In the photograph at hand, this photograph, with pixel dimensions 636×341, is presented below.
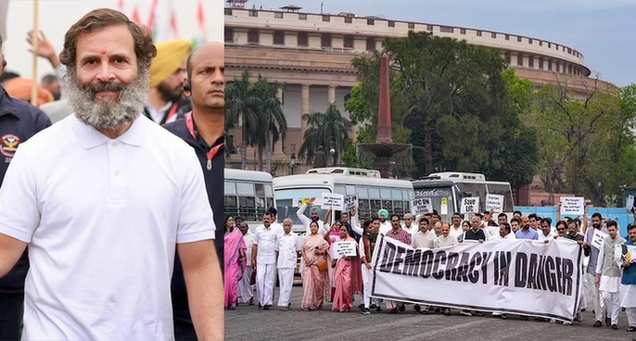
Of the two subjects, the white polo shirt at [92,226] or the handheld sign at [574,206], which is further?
the handheld sign at [574,206]

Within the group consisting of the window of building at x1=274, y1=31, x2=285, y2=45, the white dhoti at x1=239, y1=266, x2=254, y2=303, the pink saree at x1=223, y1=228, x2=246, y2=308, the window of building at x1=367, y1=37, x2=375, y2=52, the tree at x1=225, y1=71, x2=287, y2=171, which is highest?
the window of building at x1=367, y1=37, x2=375, y2=52

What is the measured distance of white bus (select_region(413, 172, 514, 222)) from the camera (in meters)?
30.6

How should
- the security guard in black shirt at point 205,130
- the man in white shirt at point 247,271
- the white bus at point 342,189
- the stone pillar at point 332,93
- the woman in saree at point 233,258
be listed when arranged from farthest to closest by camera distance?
1. the stone pillar at point 332,93
2. the white bus at point 342,189
3. the man in white shirt at point 247,271
4. the woman in saree at point 233,258
5. the security guard in black shirt at point 205,130

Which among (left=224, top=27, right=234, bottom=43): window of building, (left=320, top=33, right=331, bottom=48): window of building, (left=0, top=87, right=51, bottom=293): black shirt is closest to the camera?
(left=0, top=87, right=51, bottom=293): black shirt

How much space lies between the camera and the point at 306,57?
24.2 metres

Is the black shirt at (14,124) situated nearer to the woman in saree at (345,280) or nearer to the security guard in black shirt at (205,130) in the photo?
the security guard in black shirt at (205,130)

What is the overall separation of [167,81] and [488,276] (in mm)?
14534

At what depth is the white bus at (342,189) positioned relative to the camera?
25094 millimetres

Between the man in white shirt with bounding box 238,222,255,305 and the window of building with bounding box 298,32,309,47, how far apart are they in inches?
125

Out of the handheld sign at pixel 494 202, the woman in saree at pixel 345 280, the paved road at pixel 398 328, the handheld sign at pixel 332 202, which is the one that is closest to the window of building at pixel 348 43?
the handheld sign at pixel 494 202

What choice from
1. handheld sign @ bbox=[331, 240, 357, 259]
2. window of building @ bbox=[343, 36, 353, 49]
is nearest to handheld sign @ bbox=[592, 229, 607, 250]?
handheld sign @ bbox=[331, 240, 357, 259]

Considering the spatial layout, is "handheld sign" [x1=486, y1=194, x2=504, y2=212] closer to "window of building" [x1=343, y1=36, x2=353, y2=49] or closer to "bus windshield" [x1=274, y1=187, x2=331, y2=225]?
"bus windshield" [x1=274, y1=187, x2=331, y2=225]

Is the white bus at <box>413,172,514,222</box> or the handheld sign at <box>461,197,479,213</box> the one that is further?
the white bus at <box>413,172,514,222</box>

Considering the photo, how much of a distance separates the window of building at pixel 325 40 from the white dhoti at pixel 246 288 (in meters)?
5.21
